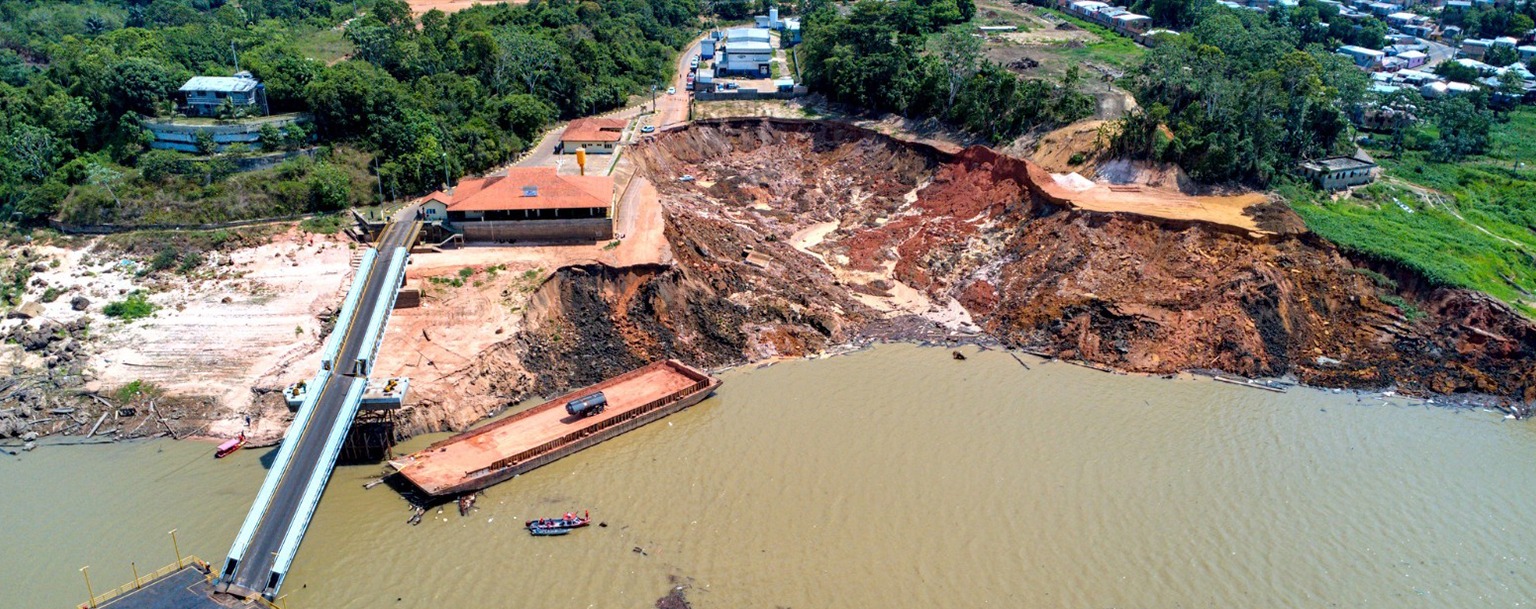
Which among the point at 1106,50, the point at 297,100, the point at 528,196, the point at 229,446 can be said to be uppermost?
the point at 1106,50

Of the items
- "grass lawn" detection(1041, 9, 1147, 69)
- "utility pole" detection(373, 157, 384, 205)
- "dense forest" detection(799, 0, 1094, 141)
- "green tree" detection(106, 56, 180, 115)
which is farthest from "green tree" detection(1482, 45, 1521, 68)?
"green tree" detection(106, 56, 180, 115)

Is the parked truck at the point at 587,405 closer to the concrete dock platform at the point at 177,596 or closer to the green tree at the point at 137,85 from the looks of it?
the concrete dock platform at the point at 177,596

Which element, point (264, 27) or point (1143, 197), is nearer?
point (1143, 197)

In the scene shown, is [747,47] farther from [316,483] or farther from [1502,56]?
[1502,56]

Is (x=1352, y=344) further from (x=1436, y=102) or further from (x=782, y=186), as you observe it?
(x=1436, y=102)

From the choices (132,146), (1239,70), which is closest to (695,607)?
(132,146)

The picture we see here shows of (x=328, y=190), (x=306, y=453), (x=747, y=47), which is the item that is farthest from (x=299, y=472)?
(x=747, y=47)

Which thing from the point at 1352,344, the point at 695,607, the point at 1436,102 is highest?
the point at 1436,102

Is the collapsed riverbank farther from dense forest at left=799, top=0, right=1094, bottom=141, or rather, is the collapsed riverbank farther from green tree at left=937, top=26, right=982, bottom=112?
green tree at left=937, top=26, right=982, bottom=112
